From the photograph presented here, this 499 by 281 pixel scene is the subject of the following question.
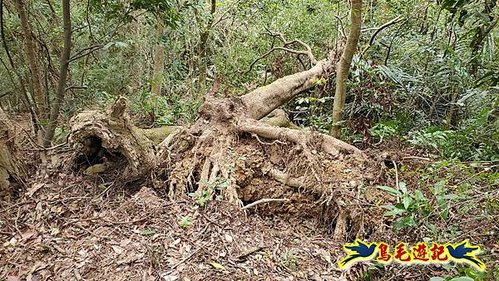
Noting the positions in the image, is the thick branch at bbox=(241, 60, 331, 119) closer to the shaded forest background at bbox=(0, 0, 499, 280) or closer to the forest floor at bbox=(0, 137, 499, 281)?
the shaded forest background at bbox=(0, 0, 499, 280)

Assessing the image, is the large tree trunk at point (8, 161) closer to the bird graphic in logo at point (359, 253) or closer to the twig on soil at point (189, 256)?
the twig on soil at point (189, 256)

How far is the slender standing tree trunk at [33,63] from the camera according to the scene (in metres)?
4.15

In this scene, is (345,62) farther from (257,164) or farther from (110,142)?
(110,142)

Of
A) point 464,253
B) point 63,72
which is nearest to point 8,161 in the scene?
point 63,72

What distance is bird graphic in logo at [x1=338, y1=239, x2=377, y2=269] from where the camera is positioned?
9.04ft

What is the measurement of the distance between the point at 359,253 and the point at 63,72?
3.20 meters

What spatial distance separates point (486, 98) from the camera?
179 inches

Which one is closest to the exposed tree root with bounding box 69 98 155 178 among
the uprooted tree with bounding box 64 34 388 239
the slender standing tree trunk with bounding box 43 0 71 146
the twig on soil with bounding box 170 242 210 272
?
the uprooted tree with bounding box 64 34 388 239

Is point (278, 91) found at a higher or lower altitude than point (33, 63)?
lower

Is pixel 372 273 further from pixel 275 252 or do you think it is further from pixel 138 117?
pixel 138 117

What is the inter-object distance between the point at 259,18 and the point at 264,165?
475cm

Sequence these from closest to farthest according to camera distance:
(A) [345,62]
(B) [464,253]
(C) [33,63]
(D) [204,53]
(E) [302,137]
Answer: (B) [464,253]
(E) [302,137]
(C) [33,63]
(A) [345,62]
(D) [204,53]

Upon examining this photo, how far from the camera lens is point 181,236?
2951 millimetres

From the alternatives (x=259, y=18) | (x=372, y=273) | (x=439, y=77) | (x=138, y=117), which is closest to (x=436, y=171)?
(x=372, y=273)
